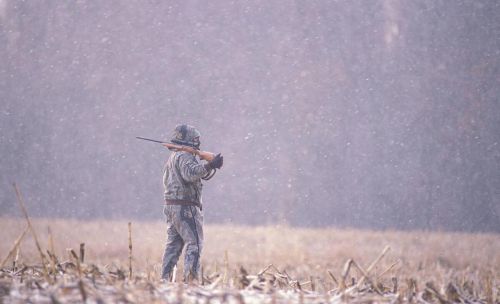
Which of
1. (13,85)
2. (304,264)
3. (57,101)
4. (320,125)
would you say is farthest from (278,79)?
(304,264)

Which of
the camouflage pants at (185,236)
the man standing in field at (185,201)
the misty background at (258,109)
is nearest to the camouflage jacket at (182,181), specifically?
the man standing in field at (185,201)

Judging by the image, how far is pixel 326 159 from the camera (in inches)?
1030

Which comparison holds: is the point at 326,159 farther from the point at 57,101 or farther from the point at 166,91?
the point at 57,101

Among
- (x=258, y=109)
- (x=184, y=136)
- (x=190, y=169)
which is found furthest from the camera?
(x=258, y=109)

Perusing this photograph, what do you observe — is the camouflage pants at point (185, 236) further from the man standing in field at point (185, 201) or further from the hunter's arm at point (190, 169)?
the hunter's arm at point (190, 169)

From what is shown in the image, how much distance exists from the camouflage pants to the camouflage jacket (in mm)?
101

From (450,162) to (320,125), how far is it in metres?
5.05

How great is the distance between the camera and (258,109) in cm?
2683

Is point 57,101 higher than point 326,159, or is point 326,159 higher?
point 57,101

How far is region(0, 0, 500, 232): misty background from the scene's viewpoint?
25438 mm

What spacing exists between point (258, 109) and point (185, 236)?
68.9 ft

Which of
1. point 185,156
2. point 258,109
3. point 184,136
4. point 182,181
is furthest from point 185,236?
point 258,109

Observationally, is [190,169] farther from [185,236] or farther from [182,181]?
[185,236]

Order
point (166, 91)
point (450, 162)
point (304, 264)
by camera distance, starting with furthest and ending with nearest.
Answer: point (166, 91) → point (450, 162) → point (304, 264)
